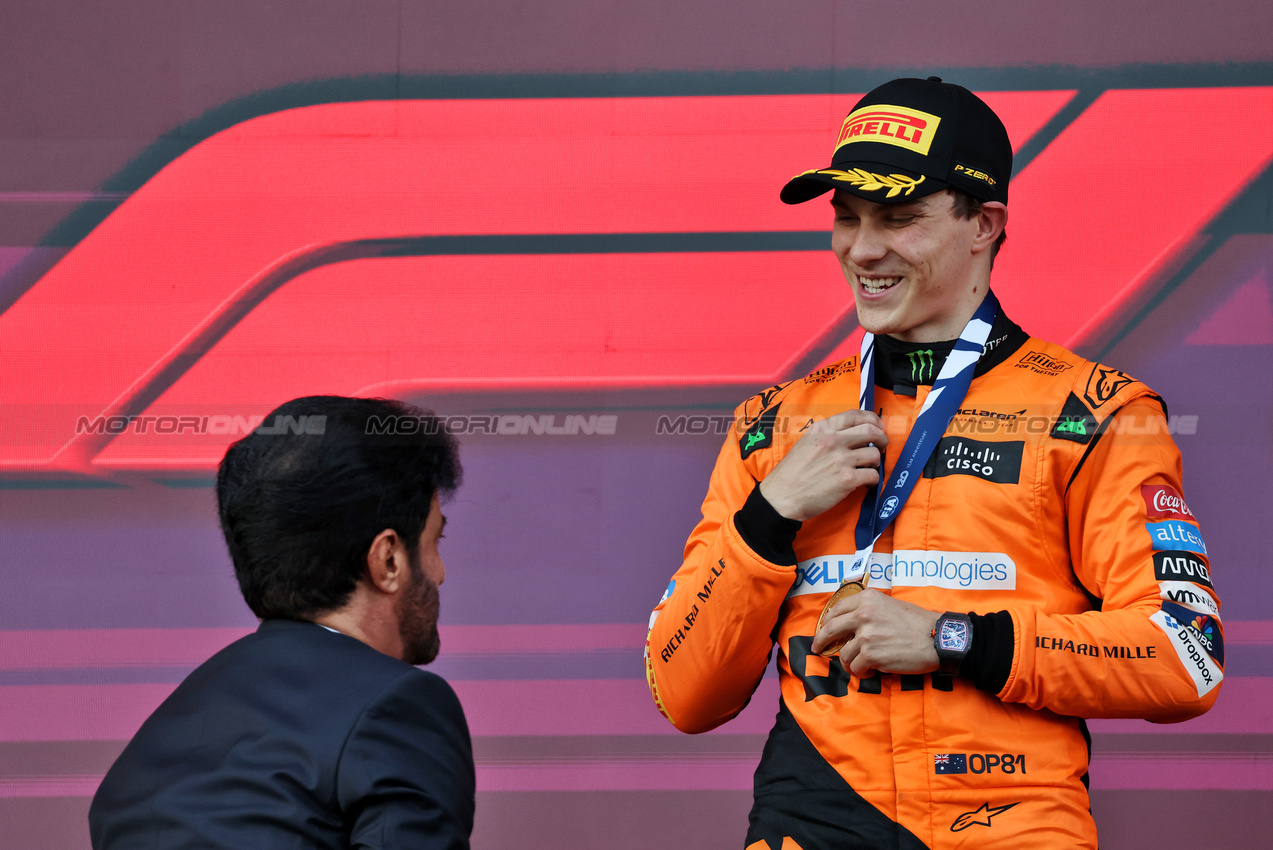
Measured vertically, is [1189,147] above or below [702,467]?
above

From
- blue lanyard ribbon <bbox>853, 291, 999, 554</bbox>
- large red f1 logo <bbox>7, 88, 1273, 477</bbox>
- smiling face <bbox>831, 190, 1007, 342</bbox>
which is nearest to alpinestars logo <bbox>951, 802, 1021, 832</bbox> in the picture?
blue lanyard ribbon <bbox>853, 291, 999, 554</bbox>

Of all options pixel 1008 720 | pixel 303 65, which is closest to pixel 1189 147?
pixel 1008 720

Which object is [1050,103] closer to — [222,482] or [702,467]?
[702,467]

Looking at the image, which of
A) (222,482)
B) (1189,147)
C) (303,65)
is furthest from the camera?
(303,65)

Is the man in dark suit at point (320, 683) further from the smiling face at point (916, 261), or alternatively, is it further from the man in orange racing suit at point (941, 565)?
the smiling face at point (916, 261)

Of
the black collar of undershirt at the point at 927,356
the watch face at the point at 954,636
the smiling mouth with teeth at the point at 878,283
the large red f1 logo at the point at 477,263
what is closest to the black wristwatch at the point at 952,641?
the watch face at the point at 954,636

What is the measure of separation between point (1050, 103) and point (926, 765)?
1701 mm

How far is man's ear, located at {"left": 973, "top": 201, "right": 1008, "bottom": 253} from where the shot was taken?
1.44m

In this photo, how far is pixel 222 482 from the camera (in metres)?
1.19

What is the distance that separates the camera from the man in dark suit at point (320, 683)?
3.20 ft

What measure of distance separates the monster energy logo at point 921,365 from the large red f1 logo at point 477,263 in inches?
39.1

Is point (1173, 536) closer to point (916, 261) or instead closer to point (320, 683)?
point (916, 261)

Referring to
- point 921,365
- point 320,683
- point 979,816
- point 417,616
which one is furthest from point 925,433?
point 320,683

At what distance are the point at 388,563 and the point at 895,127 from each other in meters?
0.85
